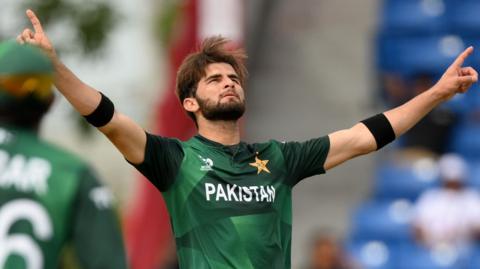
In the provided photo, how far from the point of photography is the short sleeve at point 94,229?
16.1 feet

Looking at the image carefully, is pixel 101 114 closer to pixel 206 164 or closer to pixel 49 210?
pixel 206 164

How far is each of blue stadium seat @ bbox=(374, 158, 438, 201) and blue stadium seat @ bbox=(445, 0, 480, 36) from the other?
1912 mm

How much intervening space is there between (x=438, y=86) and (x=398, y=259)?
6644 mm

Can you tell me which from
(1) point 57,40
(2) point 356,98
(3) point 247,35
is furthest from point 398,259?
(1) point 57,40

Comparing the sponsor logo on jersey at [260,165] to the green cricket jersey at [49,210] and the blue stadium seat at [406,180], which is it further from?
the blue stadium seat at [406,180]

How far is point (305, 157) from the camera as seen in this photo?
6797 mm

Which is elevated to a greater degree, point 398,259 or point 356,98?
point 356,98

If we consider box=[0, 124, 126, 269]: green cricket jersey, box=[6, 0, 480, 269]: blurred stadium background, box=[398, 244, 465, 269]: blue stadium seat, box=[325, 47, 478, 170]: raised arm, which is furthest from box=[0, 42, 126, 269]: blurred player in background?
box=[6, 0, 480, 269]: blurred stadium background

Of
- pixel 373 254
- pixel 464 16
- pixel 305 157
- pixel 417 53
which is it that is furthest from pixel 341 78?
pixel 305 157

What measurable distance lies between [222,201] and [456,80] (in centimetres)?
158

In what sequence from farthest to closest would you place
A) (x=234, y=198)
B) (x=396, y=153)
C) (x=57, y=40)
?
1. (x=57, y=40)
2. (x=396, y=153)
3. (x=234, y=198)

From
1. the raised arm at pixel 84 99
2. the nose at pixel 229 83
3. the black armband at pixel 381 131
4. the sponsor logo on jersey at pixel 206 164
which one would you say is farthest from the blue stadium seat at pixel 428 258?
the raised arm at pixel 84 99

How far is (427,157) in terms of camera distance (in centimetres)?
1385

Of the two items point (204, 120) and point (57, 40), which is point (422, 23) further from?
point (204, 120)
